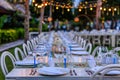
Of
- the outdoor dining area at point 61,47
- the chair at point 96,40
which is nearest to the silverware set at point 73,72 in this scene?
the outdoor dining area at point 61,47

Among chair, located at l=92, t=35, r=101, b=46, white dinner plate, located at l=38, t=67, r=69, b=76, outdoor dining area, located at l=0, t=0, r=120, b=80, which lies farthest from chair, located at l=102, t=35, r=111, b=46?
white dinner plate, located at l=38, t=67, r=69, b=76

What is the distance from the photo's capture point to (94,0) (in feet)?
160

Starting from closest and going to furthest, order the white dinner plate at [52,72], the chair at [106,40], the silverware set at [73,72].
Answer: the white dinner plate at [52,72], the silverware set at [73,72], the chair at [106,40]

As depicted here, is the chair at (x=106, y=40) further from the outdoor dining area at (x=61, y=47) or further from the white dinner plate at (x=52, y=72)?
the white dinner plate at (x=52, y=72)

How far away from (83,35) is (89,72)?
1698 cm

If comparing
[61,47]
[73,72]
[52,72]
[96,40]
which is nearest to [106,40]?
[96,40]

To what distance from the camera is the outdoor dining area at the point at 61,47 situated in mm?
Answer: 4457

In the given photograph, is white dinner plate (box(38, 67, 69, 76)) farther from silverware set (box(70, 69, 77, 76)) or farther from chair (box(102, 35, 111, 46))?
chair (box(102, 35, 111, 46))

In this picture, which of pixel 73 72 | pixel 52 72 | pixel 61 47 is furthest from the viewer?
pixel 61 47

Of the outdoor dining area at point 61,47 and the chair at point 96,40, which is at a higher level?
the outdoor dining area at point 61,47

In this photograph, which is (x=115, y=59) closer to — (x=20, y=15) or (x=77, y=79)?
(x=77, y=79)

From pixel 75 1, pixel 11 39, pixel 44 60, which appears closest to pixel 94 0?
pixel 75 1

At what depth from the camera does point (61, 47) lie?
687 centimetres

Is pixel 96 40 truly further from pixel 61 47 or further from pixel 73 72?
pixel 73 72
